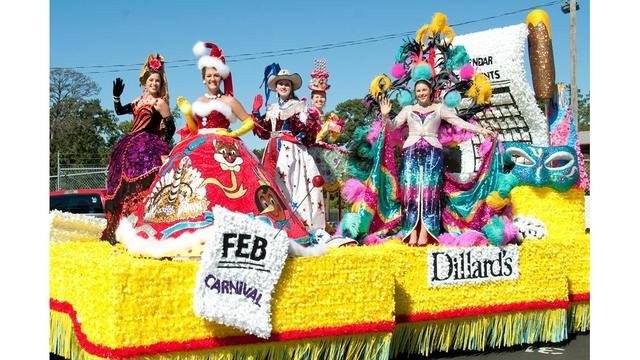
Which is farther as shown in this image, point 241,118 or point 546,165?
point 546,165

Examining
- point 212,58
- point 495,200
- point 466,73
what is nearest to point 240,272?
point 212,58

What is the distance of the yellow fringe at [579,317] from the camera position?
7.39m

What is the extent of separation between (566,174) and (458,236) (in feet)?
5.64

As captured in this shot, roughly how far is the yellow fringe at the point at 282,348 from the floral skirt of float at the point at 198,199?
0.67 metres

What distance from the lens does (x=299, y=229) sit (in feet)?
18.3

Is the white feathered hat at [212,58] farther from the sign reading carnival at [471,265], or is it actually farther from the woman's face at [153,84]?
the sign reading carnival at [471,265]

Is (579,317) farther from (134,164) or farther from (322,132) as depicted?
(134,164)

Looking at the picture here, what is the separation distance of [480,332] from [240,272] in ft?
8.65

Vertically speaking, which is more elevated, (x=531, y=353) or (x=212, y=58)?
(x=212, y=58)

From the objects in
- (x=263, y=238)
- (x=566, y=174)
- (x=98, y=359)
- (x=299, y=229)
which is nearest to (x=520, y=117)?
(x=566, y=174)

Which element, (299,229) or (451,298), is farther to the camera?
(451,298)

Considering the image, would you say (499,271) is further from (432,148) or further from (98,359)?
(98,359)

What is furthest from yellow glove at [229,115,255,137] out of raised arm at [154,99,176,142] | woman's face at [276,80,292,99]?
woman's face at [276,80,292,99]

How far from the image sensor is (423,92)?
6754mm
